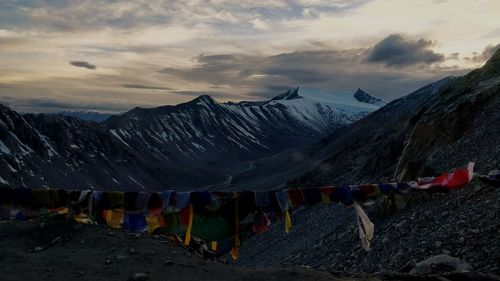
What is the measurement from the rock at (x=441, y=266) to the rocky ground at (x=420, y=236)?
693 millimetres

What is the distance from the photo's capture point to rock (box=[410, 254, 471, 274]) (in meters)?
12.2

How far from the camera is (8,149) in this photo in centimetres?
19112

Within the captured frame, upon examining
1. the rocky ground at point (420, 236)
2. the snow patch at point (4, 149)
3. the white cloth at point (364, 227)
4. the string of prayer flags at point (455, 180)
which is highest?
the string of prayer flags at point (455, 180)

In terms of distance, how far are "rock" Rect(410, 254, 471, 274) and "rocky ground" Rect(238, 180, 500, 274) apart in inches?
27.3

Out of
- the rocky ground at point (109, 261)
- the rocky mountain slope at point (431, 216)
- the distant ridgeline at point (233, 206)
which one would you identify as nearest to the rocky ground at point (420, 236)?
the rocky mountain slope at point (431, 216)

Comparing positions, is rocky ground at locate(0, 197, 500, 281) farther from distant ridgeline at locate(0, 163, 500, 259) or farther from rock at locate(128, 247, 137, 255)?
distant ridgeline at locate(0, 163, 500, 259)

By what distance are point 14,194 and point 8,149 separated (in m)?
196

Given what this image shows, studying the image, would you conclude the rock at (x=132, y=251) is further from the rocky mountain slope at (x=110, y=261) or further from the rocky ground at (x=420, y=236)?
the rocky ground at (x=420, y=236)

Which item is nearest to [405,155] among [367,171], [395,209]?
[395,209]

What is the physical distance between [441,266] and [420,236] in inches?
254

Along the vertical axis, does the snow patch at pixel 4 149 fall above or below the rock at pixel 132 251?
below

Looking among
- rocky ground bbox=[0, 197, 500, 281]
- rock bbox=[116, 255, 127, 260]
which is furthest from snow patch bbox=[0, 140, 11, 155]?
rock bbox=[116, 255, 127, 260]

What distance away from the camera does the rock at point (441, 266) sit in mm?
12195

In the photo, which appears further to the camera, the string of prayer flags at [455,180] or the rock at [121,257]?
the string of prayer flags at [455,180]
